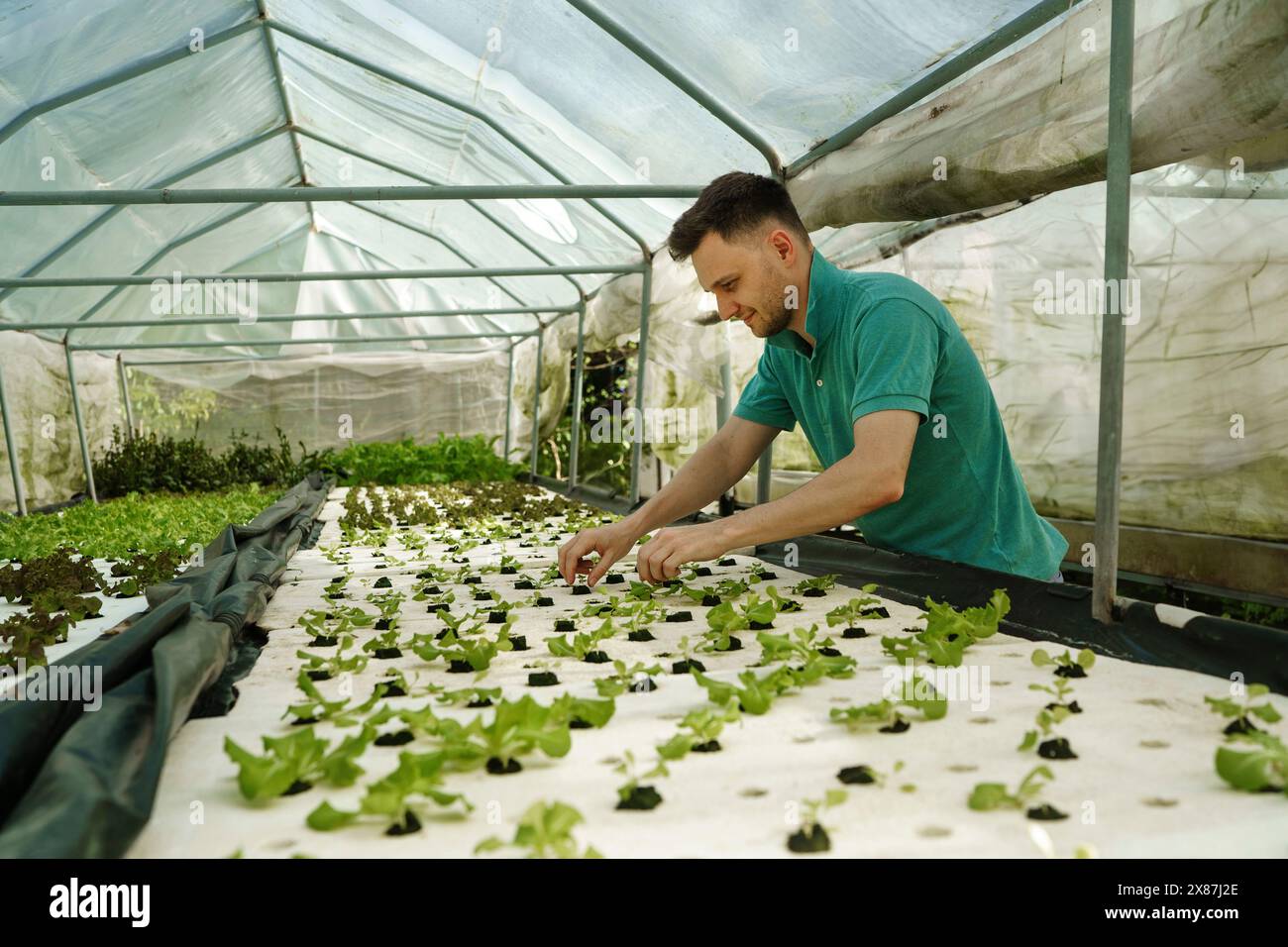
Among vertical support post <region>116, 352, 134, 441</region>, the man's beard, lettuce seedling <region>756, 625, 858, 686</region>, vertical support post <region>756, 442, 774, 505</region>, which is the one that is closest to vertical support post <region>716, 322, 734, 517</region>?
vertical support post <region>756, 442, 774, 505</region>

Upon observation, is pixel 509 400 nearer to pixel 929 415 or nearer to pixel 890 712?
pixel 929 415

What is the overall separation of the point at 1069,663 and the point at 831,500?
64 centimetres

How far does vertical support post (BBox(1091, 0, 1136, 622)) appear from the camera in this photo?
2135 mm

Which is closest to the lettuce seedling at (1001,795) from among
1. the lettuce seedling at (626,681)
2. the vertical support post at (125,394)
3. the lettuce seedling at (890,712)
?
the lettuce seedling at (890,712)

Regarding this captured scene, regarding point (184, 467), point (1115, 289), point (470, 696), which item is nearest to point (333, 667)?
point (470, 696)

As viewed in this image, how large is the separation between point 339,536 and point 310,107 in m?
3.86

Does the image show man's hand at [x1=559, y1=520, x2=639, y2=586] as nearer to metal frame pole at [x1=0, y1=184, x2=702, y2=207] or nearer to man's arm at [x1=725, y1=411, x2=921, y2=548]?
man's arm at [x1=725, y1=411, x2=921, y2=548]

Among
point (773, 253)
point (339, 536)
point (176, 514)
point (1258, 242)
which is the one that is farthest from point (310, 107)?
point (1258, 242)

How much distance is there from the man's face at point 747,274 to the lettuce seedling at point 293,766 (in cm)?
172

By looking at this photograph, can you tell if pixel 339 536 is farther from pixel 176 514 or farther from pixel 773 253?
pixel 773 253

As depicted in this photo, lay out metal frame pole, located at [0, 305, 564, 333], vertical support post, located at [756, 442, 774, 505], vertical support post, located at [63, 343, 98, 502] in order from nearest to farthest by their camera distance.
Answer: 1. vertical support post, located at [756, 442, 774, 505]
2. metal frame pole, located at [0, 305, 564, 333]
3. vertical support post, located at [63, 343, 98, 502]
